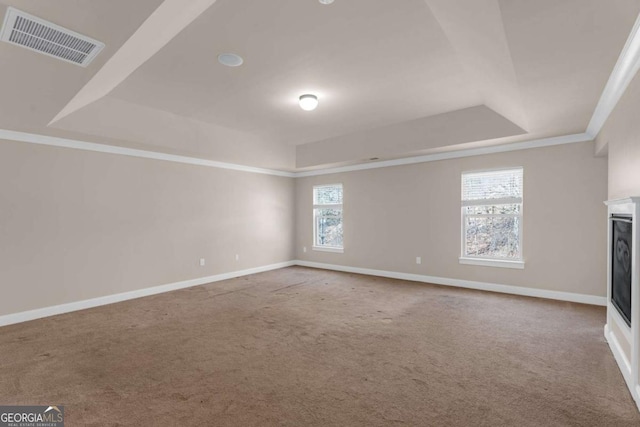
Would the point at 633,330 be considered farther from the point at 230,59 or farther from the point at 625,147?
the point at 230,59

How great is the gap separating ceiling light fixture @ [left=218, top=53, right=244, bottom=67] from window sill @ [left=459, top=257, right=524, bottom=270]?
185 inches

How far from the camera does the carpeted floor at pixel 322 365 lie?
2.02 metres

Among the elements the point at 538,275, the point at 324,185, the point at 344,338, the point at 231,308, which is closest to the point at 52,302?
the point at 231,308

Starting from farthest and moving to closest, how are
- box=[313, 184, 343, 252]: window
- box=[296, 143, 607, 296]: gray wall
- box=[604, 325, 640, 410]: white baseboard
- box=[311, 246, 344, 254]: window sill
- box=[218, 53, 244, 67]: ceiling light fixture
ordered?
1. box=[313, 184, 343, 252]: window
2. box=[311, 246, 344, 254]: window sill
3. box=[296, 143, 607, 296]: gray wall
4. box=[218, 53, 244, 67]: ceiling light fixture
5. box=[604, 325, 640, 410]: white baseboard

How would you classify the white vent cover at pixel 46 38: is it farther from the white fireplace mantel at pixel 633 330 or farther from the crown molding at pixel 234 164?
the white fireplace mantel at pixel 633 330

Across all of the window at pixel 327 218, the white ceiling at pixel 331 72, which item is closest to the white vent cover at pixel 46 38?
the white ceiling at pixel 331 72

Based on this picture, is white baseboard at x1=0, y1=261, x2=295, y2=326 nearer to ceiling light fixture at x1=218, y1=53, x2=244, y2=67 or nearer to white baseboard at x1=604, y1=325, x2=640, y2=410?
ceiling light fixture at x1=218, y1=53, x2=244, y2=67

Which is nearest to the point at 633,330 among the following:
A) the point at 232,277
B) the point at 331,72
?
the point at 331,72

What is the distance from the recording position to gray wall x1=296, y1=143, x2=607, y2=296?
4344 mm

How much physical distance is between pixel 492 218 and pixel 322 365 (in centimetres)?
405

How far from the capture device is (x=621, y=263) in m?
2.72

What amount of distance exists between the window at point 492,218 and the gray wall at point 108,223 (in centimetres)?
439

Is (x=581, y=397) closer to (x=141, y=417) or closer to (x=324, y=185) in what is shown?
(x=141, y=417)

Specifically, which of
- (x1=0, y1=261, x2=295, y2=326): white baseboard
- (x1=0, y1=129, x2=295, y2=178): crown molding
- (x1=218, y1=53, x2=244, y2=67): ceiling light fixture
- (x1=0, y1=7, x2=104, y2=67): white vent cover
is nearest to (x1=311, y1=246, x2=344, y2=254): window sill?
(x1=0, y1=261, x2=295, y2=326): white baseboard
